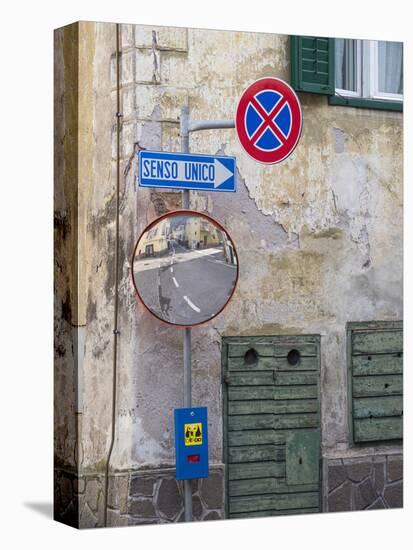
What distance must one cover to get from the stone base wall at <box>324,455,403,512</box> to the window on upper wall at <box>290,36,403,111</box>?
2597mm

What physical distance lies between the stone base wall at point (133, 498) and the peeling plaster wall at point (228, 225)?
11 centimetres

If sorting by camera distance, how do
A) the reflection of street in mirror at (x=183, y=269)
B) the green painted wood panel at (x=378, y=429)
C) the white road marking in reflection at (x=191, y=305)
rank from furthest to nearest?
1. the green painted wood panel at (x=378, y=429)
2. the white road marking in reflection at (x=191, y=305)
3. the reflection of street in mirror at (x=183, y=269)

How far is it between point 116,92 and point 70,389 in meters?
2.01

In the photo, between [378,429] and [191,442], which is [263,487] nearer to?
[191,442]

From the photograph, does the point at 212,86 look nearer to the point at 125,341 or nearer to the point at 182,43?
the point at 182,43

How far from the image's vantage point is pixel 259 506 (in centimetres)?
1109

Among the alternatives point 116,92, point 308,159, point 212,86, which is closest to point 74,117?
→ point 116,92

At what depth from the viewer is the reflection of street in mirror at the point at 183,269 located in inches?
417

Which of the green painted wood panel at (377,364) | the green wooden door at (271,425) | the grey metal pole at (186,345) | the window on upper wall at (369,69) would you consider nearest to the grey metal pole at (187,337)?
the grey metal pole at (186,345)

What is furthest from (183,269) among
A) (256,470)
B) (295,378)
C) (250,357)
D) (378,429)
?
(378,429)

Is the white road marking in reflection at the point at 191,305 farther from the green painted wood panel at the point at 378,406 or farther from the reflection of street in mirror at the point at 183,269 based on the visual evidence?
the green painted wood panel at the point at 378,406

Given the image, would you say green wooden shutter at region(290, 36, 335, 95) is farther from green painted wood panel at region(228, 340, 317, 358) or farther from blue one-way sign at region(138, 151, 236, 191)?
green painted wood panel at region(228, 340, 317, 358)

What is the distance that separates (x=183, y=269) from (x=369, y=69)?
2.18 metres

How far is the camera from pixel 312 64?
11.2 metres
